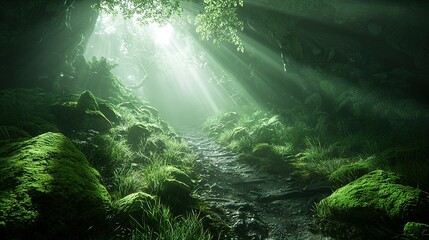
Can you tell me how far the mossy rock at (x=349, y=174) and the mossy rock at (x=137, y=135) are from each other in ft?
19.6

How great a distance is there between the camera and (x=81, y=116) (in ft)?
28.2

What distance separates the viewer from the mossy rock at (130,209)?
152 inches

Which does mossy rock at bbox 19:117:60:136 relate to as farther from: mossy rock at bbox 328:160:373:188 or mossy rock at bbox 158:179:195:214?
mossy rock at bbox 328:160:373:188

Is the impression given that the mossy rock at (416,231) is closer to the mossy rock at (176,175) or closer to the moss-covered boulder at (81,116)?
the mossy rock at (176,175)

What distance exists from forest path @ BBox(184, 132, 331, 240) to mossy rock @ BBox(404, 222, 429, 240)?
1.24 m

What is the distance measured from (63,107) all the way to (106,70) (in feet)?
30.2

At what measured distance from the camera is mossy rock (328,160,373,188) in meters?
5.58

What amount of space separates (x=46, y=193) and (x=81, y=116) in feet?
19.8

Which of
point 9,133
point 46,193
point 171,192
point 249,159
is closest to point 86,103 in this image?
point 9,133

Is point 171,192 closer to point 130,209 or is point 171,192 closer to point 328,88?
point 130,209

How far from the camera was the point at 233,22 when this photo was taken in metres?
9.82

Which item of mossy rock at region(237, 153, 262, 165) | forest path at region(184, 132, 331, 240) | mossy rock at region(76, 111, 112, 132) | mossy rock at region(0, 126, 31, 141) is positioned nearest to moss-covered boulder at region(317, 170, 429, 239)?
forest path at region(184, 132, 331, 240)

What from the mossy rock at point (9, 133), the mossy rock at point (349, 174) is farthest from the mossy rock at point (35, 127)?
the mossy rock at point (349, 174)

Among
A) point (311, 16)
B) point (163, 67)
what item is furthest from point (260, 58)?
point (163, 67)
